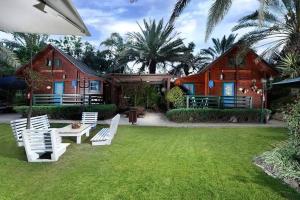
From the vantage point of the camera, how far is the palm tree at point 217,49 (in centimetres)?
4075

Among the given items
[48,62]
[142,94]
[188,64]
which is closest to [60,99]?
[48,62]

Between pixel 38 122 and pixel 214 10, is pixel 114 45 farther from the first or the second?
pixel 214 10

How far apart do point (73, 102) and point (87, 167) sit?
1591 centimetres

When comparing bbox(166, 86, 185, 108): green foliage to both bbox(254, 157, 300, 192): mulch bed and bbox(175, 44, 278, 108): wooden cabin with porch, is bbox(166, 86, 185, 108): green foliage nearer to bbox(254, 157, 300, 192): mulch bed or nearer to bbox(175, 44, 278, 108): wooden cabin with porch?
bbox(175, 44, 278, 108): wooden cabin with porch

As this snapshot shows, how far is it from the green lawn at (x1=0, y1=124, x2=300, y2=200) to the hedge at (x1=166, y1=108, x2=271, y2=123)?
27.9 feet

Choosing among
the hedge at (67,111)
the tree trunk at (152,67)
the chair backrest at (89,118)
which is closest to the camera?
the chair backrest at (89,118)

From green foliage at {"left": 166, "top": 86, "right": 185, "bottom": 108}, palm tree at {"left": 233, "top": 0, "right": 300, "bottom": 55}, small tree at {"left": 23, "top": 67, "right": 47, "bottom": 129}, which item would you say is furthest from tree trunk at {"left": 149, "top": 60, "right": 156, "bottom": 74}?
small tree at {"left": 23, "top": 67, "right": 47, "bottom": 129}

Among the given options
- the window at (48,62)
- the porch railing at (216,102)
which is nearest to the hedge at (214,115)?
the porch railing at (216,102)

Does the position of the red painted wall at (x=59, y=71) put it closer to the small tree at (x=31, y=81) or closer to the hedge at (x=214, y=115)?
the small tree at (x=31, y=81)

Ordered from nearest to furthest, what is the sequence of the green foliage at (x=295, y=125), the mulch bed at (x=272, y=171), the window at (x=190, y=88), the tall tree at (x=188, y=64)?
1. the mulch bed at (x=272, y=171)
2. the green foliage at (x=295, y=125)
3. the window at (x=190, y=88)
4. the tall tree at (x=188, y=64)

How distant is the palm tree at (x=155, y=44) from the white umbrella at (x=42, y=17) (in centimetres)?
3077

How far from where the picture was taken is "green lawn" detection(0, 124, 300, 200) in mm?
5145

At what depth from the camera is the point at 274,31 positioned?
20.8 meters

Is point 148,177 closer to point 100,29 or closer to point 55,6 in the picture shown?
point 55,6
